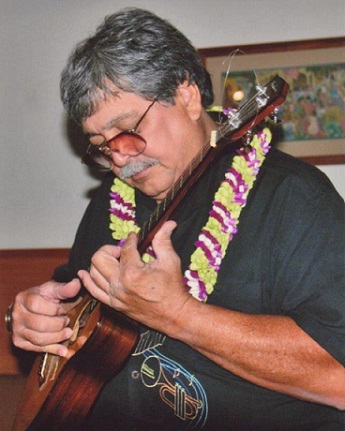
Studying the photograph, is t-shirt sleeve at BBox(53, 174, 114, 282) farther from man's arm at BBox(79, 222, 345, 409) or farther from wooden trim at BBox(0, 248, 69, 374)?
wooden trim at BBox(0, 248, 69, 374)

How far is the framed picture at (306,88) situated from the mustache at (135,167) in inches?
45.2

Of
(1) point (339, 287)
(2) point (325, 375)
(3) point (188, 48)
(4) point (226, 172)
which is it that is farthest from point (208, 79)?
(2) point (325, 375)

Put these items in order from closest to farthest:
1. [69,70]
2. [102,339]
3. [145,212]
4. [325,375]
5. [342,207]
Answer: [325,375] < [342,207] < [102,339] < [69,70] < [145,212]

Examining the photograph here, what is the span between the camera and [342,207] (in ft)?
4.75

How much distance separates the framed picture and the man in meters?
1.09

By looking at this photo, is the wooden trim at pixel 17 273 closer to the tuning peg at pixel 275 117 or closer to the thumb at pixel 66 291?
→ the thumb at pixel 66 291

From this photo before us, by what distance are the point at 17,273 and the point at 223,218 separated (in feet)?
5.52

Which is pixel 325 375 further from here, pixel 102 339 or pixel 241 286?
pixel 102 339

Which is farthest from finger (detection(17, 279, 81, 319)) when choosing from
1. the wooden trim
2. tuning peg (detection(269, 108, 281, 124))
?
the wooden trim

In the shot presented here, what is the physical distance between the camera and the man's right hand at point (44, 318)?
A: 1756 millimetres

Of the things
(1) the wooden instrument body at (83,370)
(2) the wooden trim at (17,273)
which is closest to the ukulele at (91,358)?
(1) the wooden instrument body at (83,370)

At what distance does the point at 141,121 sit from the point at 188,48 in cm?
26

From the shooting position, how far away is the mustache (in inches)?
64.5

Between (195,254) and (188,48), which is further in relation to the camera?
(188,48)
